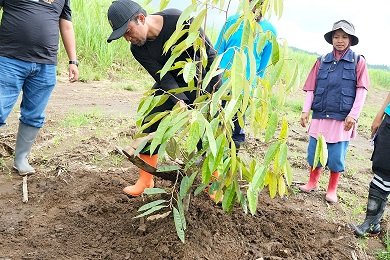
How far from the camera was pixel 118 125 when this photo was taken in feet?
16.0

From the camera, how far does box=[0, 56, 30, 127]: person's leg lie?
9.32ft

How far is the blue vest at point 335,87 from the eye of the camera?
3230mm

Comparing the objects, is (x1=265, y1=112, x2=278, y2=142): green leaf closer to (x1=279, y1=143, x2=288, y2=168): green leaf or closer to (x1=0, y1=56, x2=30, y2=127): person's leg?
(x1=279, y1=143, x2=288, y2=168): green leaf

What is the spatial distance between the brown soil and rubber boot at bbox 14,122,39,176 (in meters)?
0.07

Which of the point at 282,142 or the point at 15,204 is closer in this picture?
the point at 282,142

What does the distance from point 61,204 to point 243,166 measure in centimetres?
146

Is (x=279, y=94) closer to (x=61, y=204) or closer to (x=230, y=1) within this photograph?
(x=230, y=1)

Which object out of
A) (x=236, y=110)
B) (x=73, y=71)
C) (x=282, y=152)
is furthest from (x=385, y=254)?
(x=73, y=71)

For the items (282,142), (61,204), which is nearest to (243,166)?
(282,142)

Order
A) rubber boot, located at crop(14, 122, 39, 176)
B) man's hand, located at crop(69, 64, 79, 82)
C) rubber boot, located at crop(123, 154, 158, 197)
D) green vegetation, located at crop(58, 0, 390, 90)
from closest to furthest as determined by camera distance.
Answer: rubber boot, located at crop(123, 154, 158, 197), rubber boot, located at crop(14, 122, 39, 176), man's hand, located at crop(69, 64, 79, 82), green vegetation, located at crop(58, 0, 390, 90)

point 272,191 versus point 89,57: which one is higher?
point 272,191

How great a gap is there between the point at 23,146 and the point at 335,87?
241 cm

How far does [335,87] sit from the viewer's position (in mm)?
3279

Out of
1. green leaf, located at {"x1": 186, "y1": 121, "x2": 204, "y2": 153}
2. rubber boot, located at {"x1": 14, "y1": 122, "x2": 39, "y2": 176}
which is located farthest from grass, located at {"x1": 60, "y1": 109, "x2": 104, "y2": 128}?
green leaf, located at {"x1": 186, "y1": 121, "x2": 204, "y2": 153}
